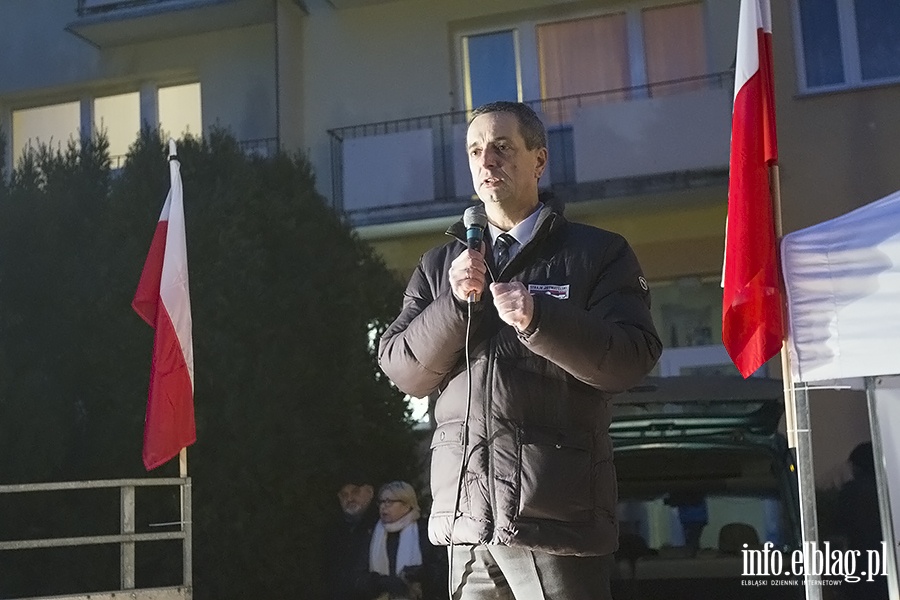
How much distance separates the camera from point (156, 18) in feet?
18.7

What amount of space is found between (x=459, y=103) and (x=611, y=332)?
402 centimetres

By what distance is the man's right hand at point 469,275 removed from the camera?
1332 mm

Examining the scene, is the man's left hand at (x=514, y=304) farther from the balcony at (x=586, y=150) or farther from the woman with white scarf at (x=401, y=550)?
the balcony at (x=586, y=150)

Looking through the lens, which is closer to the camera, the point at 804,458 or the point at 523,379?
the point at 523,379

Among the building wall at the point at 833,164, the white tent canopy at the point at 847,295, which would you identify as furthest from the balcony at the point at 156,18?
the white tent canopy at the point at 847,295

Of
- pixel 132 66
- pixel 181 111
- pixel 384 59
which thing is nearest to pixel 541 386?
pixel 384 59

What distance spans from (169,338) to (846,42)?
375cm

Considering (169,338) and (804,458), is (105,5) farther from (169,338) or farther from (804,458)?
(804,458)

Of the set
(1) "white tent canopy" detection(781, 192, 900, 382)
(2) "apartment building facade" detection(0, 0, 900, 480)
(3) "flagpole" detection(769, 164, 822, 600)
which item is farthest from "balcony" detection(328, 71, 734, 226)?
(1) "white tent canopy" detection(781, 192, 900, 382)

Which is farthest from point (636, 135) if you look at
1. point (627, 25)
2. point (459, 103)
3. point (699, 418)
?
point (699, 418)

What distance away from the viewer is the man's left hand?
1.28 metres

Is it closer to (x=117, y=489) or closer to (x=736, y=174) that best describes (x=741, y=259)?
(x=736, y=174)

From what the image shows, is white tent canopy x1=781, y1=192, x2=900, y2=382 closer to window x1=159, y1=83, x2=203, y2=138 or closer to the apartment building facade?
the apartment building facade

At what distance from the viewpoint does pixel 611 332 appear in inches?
53.3
